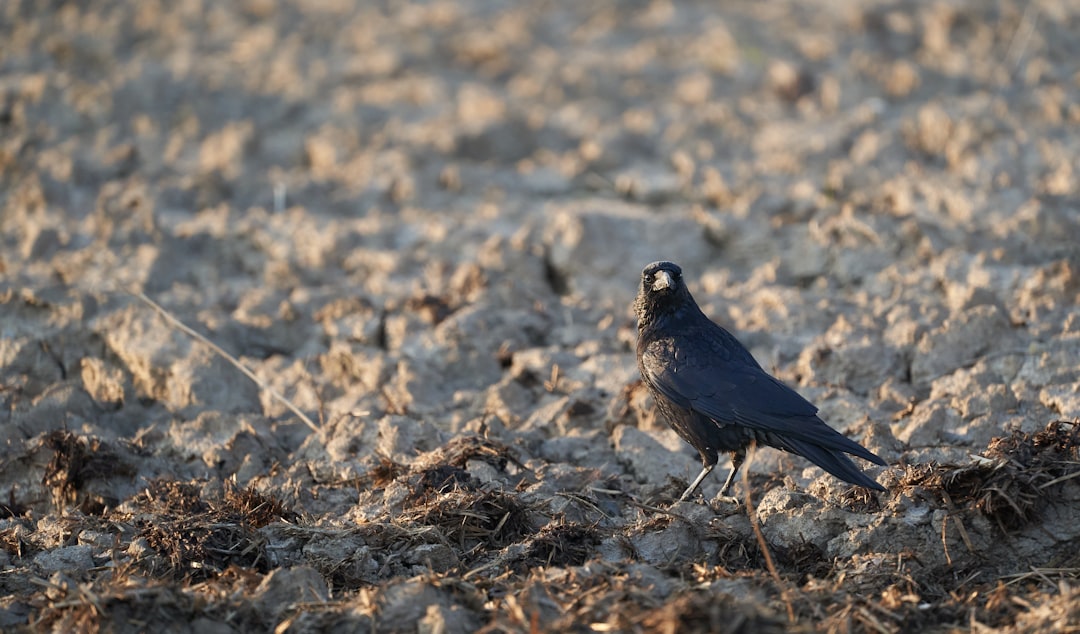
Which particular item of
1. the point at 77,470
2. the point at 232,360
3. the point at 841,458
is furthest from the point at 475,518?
the point at 232,360

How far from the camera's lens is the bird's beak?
5945 mm

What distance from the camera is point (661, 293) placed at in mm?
6055

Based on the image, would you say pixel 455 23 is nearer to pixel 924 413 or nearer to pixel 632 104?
pixel 632 104

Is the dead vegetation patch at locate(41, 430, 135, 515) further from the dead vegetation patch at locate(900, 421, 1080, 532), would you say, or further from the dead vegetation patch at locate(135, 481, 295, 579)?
the dead vegetation patch at locate(900, 421, 1080, 532)

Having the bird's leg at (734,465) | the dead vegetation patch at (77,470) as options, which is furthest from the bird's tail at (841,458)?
the dead vegetation patch at (77,470)

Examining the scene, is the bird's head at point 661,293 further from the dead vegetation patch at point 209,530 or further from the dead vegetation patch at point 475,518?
the dead vegetation patch at point 209,530

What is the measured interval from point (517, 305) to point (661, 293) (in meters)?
1.70

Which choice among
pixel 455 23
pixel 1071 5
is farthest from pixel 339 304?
pixel 1071 5

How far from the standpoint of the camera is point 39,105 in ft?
32.8

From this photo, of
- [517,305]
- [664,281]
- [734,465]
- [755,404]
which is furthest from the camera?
[517,305]

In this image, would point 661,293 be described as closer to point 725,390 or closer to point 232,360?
point 725,390

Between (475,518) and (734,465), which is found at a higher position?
(734,465)

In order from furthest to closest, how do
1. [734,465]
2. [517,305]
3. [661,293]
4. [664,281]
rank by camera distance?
[517,305] < [661,293] < [664,281] < [734,465]

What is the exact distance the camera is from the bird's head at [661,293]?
5988mm
